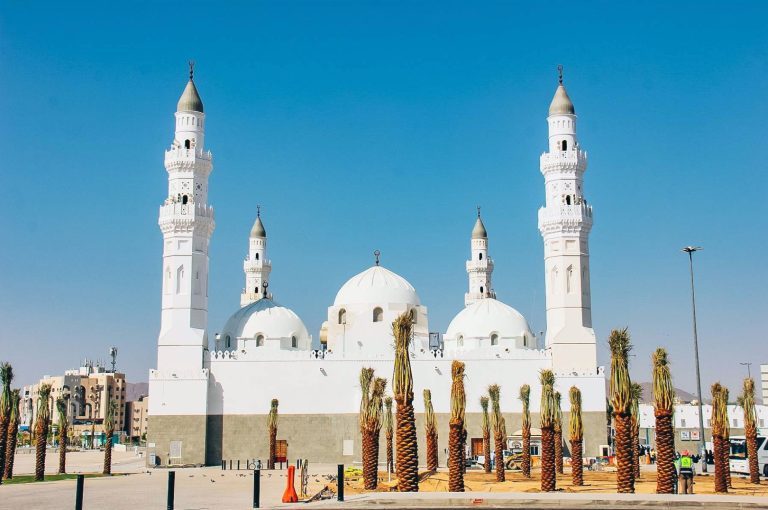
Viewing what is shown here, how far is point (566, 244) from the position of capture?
56.9m

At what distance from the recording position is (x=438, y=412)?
180 feet

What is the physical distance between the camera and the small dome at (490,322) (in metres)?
60.0

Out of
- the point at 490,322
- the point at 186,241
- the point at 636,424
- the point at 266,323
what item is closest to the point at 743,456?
the point at 636,424

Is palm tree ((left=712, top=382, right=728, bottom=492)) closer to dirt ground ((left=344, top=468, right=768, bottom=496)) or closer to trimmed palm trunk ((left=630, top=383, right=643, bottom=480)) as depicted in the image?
dirt ground ((left=344, top=468, right=768, bottom=496))

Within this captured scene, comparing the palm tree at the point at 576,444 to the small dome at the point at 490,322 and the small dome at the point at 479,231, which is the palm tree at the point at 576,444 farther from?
the small dome at the point at 479,231

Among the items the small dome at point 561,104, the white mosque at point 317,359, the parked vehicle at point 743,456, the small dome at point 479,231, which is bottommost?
the parked vehicle at point 743,456

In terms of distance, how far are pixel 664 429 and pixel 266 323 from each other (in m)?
37.2

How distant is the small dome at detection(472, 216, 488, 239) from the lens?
246 ft

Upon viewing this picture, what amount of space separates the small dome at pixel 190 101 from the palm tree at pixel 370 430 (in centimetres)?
2594

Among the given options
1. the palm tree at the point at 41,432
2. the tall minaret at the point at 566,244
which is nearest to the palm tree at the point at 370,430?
the palm tree at the point at 41,432

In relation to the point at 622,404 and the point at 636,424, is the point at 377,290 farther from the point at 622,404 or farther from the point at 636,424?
the point at 622,404

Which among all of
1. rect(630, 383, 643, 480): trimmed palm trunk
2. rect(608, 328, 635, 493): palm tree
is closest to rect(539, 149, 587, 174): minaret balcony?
rect(630, 383, 643, 480): trimmed palm trunk

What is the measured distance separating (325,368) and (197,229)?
11545 millimetres

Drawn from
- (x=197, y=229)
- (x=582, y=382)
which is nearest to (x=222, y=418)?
(x=197, y=229)
